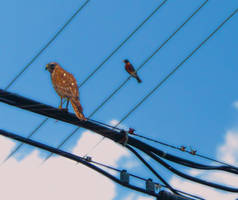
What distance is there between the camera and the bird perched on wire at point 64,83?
22.0 feet

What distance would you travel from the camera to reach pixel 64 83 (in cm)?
719

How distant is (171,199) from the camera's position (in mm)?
5484

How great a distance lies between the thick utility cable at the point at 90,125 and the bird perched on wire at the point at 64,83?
0.60 m

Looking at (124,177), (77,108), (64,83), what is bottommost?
(124,177)

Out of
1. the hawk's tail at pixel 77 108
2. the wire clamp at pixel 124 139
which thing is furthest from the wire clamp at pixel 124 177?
the hawk's tail at pixel 77 108

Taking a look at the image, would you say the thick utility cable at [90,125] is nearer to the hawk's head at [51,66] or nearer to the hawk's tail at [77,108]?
the hawk's tail at [77,108]

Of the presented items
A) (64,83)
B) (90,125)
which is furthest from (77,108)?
(64,83)

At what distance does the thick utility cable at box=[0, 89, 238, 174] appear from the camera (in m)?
5.40

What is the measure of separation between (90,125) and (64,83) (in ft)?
5.42

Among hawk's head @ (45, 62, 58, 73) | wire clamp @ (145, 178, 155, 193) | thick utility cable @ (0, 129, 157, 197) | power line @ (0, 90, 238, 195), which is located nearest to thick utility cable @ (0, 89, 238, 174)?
power line @ (0, 90, 238, 195)

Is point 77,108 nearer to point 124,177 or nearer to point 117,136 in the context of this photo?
point 117,136

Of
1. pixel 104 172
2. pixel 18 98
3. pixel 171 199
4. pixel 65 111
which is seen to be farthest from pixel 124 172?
pixel 18 98

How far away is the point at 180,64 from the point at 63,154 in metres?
3.20

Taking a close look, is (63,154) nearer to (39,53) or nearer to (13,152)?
(13,152)
